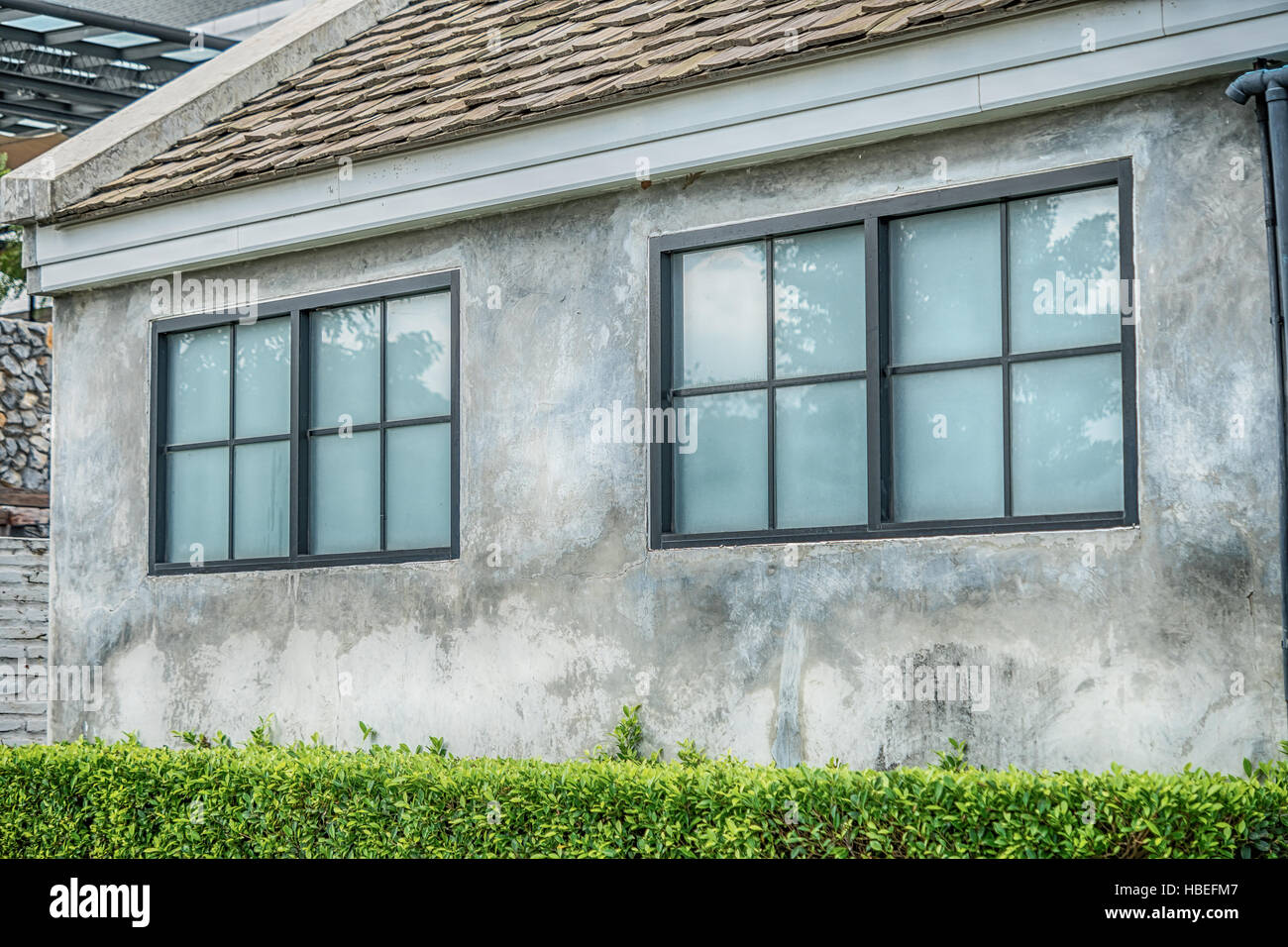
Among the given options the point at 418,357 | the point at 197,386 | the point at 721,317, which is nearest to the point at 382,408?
the point at 418,357

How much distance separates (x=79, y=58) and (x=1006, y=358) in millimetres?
12686

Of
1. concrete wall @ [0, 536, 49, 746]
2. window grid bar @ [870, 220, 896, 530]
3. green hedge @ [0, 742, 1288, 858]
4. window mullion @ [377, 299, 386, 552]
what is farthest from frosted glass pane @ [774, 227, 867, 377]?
concrete wall @ [0, 536, 49, 746]

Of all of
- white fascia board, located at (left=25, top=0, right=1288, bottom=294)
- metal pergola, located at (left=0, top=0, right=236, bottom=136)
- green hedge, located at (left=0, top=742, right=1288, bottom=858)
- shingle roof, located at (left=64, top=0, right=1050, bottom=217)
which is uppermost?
metal pergola, located at (left=0, top=0, right=236, bottom=136)

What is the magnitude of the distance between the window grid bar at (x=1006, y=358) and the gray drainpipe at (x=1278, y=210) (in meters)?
1.05

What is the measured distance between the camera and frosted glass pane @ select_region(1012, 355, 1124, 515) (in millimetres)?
6133

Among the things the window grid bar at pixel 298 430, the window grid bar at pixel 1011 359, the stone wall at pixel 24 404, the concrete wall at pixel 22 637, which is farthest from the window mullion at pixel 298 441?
the stone wall at pixel 24 404

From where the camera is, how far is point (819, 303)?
688cm

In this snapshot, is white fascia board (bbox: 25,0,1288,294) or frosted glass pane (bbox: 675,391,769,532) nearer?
white fascia board (bbox: 25,0,1288,294)

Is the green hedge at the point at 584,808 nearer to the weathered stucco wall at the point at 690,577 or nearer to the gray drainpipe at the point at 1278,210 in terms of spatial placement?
the weathered stucco wall at the point at 690,577

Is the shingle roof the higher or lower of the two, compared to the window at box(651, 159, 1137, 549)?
higher

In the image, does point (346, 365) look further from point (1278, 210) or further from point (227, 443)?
point (1278, 210)

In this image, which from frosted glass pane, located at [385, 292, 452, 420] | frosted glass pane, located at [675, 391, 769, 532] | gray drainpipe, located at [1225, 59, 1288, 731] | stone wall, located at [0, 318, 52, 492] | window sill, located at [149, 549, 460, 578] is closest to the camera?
gray drainpipe, located at [1225, 59, 1288, 731]

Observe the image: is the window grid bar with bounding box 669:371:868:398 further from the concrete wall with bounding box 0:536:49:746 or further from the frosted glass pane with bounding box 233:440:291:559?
the concrete wall with bounding box 0:536:49:746

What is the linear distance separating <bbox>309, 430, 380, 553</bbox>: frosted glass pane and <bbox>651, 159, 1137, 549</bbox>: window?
1.84 metres
